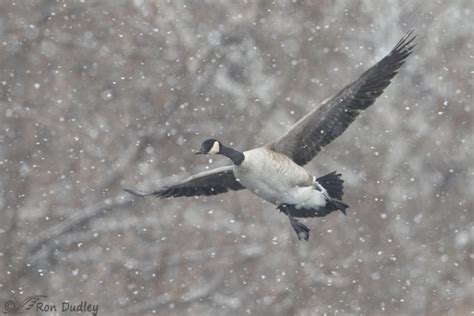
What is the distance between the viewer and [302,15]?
492 inches

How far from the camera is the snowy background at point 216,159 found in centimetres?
1188

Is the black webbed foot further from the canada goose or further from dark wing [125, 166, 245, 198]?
Answer: dark wing [125, 166, 245, 198]

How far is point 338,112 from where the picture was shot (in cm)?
794

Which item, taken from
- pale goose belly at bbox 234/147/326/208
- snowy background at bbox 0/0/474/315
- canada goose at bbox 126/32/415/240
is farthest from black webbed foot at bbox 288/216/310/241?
snowy background at bbox 0/0/474/315

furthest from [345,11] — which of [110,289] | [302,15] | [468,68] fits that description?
[110,289]

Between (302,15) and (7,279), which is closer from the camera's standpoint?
(7,279)

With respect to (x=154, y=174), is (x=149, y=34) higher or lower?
higher

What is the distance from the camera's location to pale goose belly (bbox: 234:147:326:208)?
303 inches

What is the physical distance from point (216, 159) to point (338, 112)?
4.38 meters

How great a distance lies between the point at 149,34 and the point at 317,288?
2.78 meters

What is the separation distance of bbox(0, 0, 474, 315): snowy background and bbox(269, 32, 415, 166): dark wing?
3641 millimetres

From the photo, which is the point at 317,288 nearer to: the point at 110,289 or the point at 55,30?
the point at 110,289
